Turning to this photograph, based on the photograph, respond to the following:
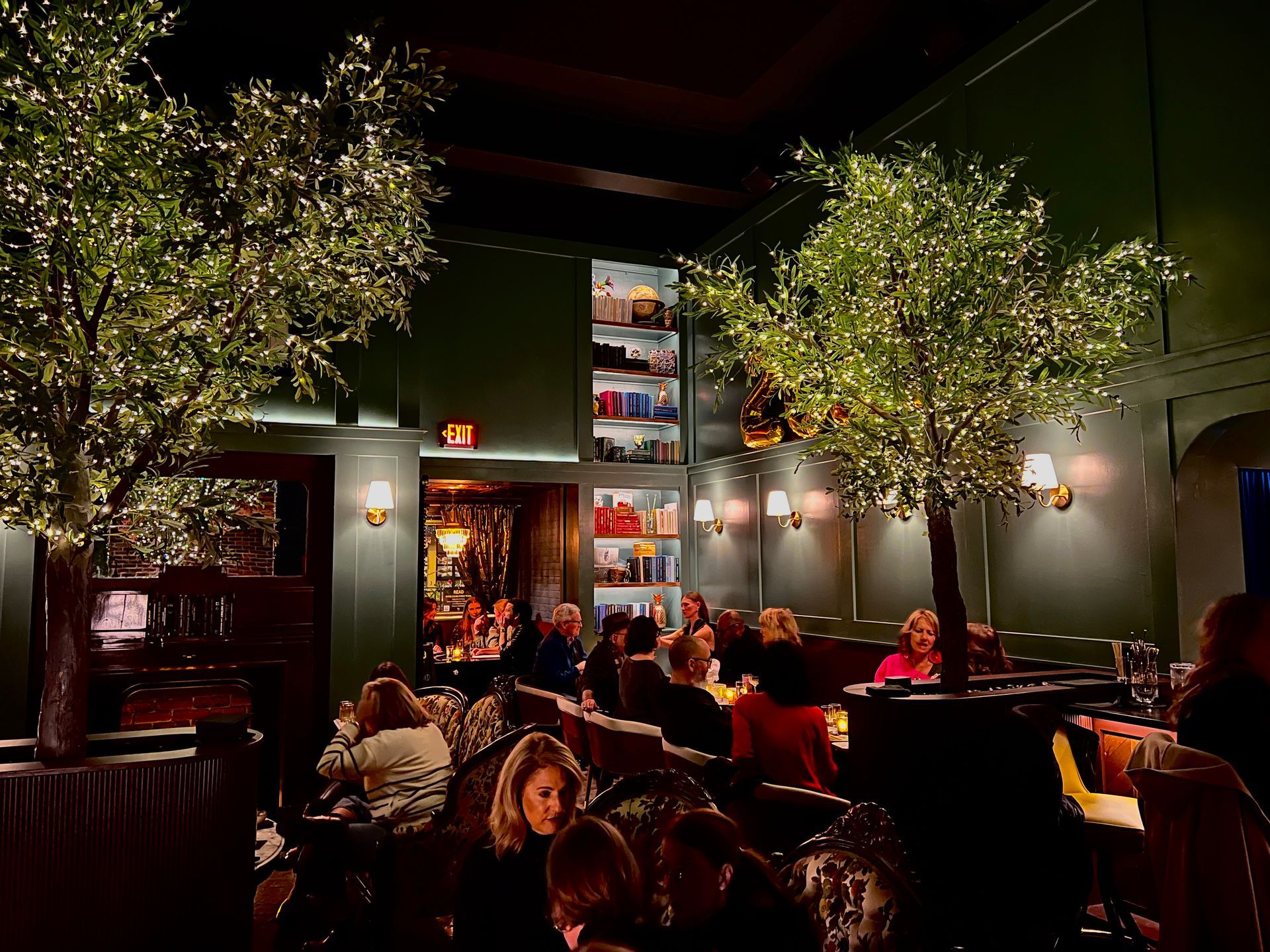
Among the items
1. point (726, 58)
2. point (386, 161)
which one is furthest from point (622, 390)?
point (386, 161)

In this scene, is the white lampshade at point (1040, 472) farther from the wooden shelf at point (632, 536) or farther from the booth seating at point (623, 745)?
the wooden shelf at point (632, 536)

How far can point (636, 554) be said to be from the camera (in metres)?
9.92

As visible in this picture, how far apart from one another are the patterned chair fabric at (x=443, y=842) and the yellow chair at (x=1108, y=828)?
2.40 meters

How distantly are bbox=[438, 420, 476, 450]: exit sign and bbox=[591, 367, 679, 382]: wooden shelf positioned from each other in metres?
1.67

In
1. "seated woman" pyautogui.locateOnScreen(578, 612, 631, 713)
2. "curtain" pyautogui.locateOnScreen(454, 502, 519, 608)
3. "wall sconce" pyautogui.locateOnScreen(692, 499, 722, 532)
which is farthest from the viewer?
"curtain" pyautogui.locateOnScreen(454, 502, 519, 608)

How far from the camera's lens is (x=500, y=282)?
9.32 m

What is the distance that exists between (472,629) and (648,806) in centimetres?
808

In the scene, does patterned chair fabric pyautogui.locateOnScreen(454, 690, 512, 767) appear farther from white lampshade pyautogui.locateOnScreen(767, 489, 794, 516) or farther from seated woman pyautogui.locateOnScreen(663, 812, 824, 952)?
white lampshade pyautogui.locateOnScreen(767, 489, 794, 516)

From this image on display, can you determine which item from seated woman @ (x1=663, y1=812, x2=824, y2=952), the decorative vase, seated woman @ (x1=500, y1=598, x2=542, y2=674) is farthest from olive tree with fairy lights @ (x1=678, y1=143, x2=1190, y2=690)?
the decorative vase

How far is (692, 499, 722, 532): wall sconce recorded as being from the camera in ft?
30.6

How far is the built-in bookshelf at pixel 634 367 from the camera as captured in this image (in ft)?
32.5

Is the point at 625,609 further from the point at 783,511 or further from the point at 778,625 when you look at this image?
the point at 778,625

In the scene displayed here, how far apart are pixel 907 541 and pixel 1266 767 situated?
3.78 meters

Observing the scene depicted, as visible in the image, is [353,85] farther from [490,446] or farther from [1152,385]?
[490,446]
